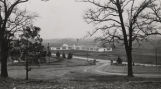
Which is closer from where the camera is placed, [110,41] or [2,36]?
[2,36]

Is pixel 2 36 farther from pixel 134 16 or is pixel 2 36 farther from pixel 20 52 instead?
pixel 134 16

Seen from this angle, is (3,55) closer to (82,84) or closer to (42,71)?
(82,84)

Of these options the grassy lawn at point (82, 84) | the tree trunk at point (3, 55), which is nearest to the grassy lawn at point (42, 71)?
the tree trunk at point (3, 55)

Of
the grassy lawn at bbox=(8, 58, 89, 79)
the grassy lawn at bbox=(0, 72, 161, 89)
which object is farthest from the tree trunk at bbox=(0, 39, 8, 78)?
the grassy lawn at bbox=(8, 58, 89, 79)

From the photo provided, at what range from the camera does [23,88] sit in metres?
13.1

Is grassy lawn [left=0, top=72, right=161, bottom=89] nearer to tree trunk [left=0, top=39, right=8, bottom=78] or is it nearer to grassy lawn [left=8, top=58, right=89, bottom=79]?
tree trunk [left=0, top=39, right=8, bottom=78]

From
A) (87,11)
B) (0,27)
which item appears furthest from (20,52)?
(87,11)

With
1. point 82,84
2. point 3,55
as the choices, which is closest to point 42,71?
point 3,55

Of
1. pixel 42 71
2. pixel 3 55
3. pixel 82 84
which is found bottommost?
pixel 42 71

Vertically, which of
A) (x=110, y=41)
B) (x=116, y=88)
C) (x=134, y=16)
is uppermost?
(x=134, y=16)

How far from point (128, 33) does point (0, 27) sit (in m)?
13.5

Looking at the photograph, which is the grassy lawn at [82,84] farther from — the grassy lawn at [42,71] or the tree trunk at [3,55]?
the grassy lawn at [42,71]

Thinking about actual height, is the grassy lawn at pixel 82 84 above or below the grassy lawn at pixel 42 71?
above

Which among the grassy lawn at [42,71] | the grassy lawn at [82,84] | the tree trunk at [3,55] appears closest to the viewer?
the grassy lawn at [82,84]
